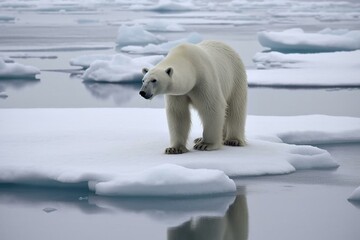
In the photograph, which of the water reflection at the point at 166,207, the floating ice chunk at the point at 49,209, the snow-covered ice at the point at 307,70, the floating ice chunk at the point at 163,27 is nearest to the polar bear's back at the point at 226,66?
the water reflection at the point at 166,207

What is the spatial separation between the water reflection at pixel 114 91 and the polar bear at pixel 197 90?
4.00 meters

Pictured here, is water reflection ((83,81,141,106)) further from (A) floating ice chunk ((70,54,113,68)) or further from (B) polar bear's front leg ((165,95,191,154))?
(B) polar bear's front leg ((165,95,191,154))

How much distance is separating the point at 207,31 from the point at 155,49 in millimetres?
8194

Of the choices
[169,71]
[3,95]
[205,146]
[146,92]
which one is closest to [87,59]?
[3,95]

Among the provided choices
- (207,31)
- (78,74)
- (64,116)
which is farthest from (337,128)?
(207,31)

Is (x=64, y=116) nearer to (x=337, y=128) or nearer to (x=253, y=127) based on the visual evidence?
(x=253, y=127)

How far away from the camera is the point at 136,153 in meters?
5.20

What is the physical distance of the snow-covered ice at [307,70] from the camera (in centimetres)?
1127

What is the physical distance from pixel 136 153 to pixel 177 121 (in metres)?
0.35

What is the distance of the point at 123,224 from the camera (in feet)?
12.9

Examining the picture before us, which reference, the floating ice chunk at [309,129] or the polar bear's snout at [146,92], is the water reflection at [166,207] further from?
the floating ice chunk at [309,129]

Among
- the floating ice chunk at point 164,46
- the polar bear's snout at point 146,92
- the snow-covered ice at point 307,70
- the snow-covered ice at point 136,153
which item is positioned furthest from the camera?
the floating ice chunk at point 164,46

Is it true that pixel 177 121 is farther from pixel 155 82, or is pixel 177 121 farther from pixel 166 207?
pixel 166 207

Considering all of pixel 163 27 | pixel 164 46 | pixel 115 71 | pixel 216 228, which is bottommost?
pixel 163 27
